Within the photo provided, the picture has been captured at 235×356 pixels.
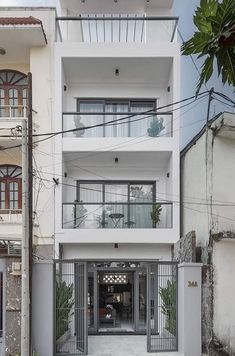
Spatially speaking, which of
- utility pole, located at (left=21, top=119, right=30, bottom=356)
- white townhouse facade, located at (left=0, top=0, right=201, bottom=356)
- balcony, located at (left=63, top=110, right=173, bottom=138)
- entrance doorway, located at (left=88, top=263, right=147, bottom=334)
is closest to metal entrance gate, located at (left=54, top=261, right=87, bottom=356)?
white townhouse facade, located at (left=0, top=0, right=201, bottom=356)

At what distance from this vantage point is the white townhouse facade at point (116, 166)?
1411 cm

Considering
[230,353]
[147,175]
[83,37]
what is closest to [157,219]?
[147,175]

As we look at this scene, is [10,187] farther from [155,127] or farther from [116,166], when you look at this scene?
[155,127]

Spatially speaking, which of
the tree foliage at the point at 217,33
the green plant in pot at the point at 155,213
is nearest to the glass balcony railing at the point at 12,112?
the green plant in pot at the point at 155,213

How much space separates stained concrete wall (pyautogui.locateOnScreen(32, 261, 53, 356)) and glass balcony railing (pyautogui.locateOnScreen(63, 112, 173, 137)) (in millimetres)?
5335

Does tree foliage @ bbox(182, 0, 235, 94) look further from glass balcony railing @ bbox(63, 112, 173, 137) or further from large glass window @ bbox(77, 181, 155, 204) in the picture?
large glass window @ bbox(77, 181, 155, 204)

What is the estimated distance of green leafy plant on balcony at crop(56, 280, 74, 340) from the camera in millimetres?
11000

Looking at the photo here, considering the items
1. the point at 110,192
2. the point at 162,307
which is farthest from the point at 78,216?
the point at 162,307

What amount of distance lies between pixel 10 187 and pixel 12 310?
5473 mm

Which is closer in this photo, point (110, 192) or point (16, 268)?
point (16, 268)

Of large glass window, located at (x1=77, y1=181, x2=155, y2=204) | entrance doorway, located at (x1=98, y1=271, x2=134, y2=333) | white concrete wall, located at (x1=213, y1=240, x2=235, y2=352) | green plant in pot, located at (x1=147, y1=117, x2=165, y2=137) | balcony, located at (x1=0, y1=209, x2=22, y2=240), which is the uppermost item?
green plant in pot, located at (x1=147, y1=117, x2=165, y2=137)

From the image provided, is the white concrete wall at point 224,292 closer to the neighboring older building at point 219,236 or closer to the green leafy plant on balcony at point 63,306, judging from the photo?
the neighboring older building at point 219,236

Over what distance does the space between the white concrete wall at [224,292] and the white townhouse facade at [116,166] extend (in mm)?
3611

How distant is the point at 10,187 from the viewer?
1478 cm
